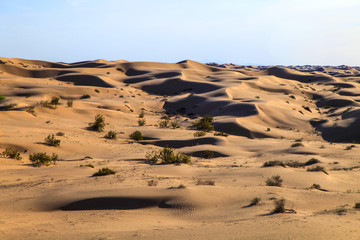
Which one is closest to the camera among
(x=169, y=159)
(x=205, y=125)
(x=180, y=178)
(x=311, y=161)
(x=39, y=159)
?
(x=180, y=178)

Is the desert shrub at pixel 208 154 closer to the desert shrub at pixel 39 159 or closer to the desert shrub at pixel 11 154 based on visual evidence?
the desert shrub at pixel 39 159

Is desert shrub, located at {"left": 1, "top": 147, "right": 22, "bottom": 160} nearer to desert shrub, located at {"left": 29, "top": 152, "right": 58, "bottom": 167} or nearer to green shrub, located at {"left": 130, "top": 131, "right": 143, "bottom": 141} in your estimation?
desert shrub, located at {"left": 29, "top": 152, "right": 58, "bottom": 167}

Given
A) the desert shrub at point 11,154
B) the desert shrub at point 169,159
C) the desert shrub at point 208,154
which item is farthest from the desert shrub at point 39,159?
the desert shrub at point 208,154

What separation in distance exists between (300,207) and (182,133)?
598 inches

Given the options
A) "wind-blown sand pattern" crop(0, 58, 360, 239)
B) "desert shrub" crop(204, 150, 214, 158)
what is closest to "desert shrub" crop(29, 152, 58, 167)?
"wind-blown sand pattern" crop(0, 58, 360, 239)

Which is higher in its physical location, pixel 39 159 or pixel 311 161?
pixel 39 159

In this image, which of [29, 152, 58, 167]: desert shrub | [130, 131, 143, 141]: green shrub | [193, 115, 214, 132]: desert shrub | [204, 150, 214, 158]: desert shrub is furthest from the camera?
[193, 115, 214, 132]: desert shrub

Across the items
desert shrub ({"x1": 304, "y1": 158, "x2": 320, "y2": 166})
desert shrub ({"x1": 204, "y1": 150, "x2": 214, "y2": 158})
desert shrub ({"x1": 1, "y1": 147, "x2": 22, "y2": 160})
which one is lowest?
desert shrub ({"x1": 204, "y1": 150, "x2": 214, "y2": 158})

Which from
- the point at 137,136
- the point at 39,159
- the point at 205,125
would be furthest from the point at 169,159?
the point at 205,125

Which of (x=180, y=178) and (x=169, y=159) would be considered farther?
(x=169, y=159)

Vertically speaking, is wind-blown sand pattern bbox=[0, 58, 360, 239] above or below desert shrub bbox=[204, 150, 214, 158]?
above

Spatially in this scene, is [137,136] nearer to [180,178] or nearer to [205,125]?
[205,125]

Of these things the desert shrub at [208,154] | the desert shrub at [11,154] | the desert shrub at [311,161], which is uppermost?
the desert shrub at [11,154]

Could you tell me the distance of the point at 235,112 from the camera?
3161 cm
